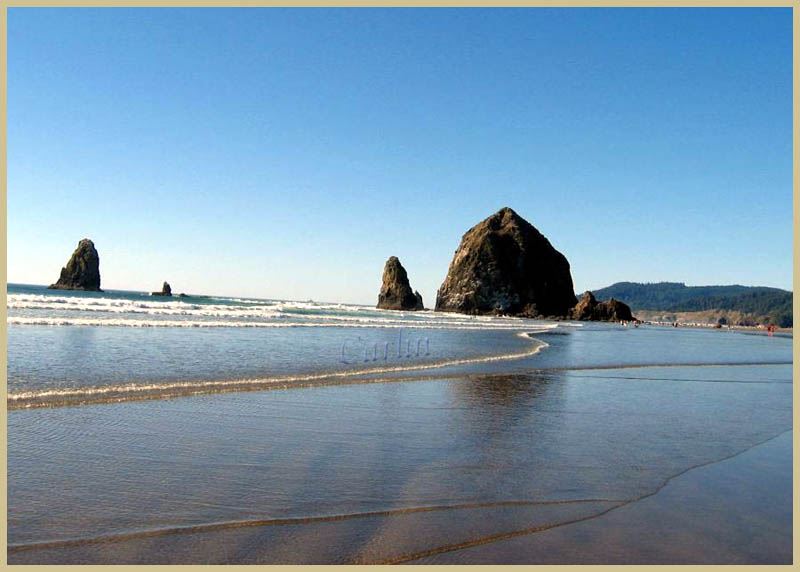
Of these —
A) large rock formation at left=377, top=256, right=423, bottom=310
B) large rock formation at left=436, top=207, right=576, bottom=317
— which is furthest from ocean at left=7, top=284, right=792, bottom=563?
large rock formation at left=377, top=256, right=423, bottom=310

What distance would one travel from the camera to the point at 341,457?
7.89 metres

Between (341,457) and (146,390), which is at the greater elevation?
(146,390)

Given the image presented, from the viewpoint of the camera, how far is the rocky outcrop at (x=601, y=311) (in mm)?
130375

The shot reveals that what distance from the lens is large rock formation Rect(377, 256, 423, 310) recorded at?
5773 inches

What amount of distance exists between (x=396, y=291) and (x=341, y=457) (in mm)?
140359

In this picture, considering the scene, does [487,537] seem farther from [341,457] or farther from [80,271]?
[80,271]

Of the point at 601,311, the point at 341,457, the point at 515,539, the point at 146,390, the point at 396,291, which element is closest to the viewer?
the point at 515,539

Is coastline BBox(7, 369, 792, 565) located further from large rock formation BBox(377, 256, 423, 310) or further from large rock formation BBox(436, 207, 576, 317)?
large rock formation BBox(377, 256, 423, 310)

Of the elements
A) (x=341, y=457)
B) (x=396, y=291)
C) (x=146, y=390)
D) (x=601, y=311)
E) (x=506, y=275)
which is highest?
(x=506, y=275)

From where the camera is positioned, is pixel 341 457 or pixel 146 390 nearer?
pixel 341 457

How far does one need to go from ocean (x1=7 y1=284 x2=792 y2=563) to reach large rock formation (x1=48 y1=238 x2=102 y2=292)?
143 m

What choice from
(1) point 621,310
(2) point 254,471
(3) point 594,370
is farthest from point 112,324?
(1) point 621,310

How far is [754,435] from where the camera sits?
1065 centimetres

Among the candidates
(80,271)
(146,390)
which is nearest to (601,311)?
(80,271)
